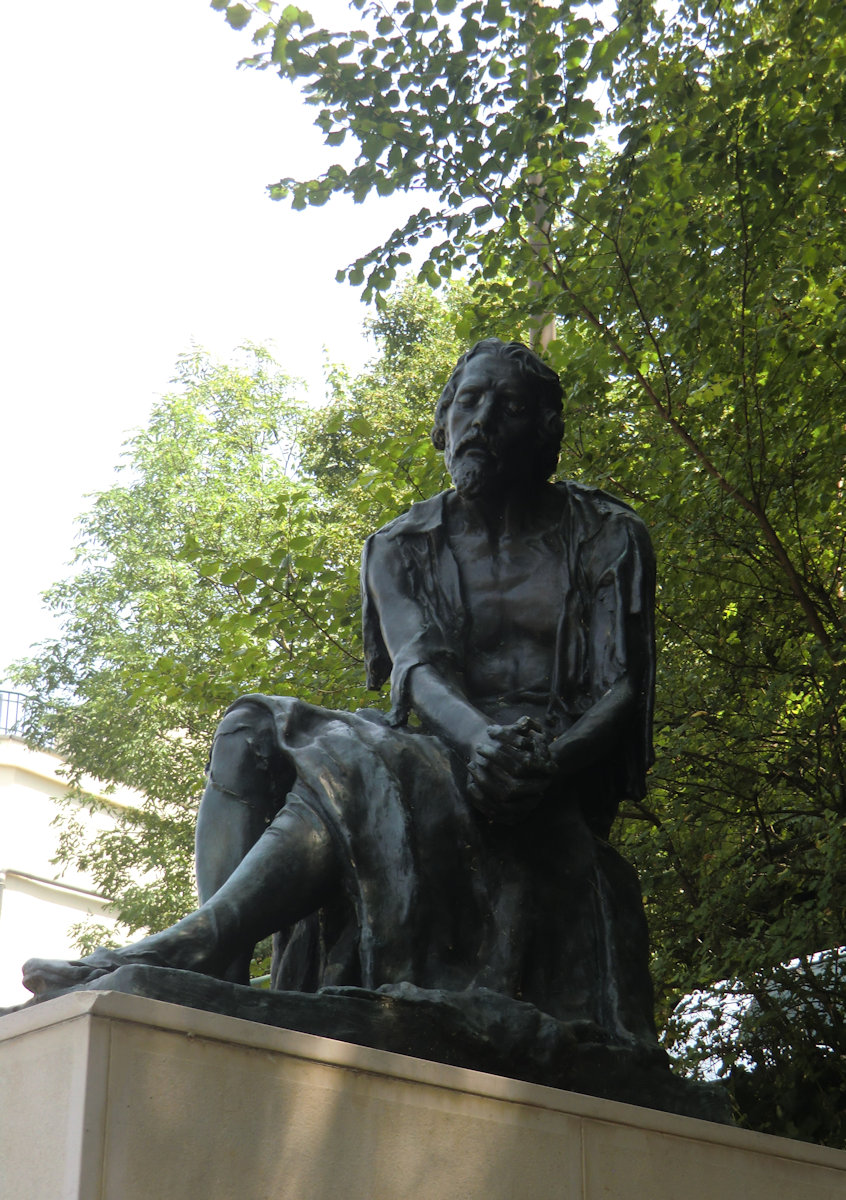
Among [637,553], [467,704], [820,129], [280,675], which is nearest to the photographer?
[467,704]

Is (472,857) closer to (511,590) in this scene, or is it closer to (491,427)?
(511,590)

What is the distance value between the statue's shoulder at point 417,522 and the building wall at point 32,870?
73.0 feet

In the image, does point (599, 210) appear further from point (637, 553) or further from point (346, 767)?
point (346, 767)

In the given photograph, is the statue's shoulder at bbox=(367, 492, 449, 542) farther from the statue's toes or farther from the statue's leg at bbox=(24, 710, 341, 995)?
the statue's toes

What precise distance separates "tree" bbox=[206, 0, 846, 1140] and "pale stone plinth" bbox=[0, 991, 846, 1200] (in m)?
5.01

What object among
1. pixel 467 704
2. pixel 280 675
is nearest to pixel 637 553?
pixel 467 704

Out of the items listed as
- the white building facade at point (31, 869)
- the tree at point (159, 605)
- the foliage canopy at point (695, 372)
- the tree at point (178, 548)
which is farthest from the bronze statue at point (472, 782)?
the white building facade at point (31, 869)

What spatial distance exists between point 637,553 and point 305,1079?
6.75 ft

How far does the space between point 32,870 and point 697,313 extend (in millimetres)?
20790

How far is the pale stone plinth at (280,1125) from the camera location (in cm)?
262

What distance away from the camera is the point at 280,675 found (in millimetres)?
9945

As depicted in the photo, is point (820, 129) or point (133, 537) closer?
point (820, 129)

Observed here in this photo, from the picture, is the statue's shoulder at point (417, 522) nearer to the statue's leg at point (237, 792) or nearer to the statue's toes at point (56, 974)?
the statue's leg at point (237, 792)

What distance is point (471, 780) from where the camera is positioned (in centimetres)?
383
